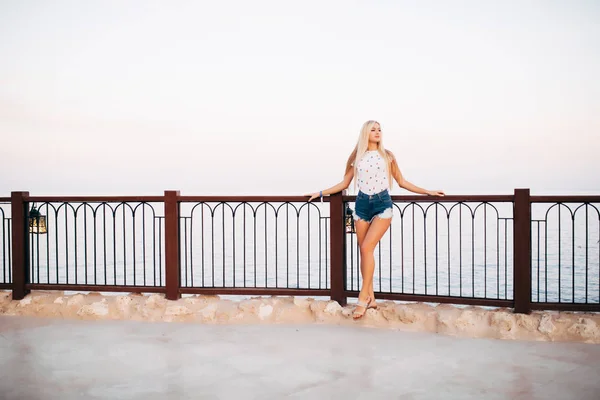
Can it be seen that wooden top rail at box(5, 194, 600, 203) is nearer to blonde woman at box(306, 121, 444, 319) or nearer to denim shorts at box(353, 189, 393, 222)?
blonde woman at box(306, 121, 444, 319)

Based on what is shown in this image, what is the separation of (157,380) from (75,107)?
13.0 metres

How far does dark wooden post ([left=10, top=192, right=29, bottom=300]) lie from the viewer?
625 cm

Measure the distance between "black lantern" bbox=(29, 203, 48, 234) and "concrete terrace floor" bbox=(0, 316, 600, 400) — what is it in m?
1.26

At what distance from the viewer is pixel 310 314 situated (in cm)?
559

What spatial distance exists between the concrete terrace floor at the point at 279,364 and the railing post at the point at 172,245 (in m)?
0.54

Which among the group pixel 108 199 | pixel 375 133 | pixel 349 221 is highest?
pixel 375 133

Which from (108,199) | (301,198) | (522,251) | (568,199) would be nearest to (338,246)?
(301,198)

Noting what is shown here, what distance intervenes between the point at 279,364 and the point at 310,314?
1.45 m

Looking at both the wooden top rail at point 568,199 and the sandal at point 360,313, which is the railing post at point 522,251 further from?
the sandal at point 360,313

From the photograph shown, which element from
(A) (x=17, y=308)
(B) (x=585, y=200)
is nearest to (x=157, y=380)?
(A) (x=17, y=308)

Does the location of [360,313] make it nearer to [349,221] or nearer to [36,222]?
[349,221]

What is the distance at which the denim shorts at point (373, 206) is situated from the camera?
5.28 meters

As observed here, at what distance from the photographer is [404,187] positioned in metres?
5.34

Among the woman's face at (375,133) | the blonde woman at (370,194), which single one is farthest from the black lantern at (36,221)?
the woman's face at (375,133)
